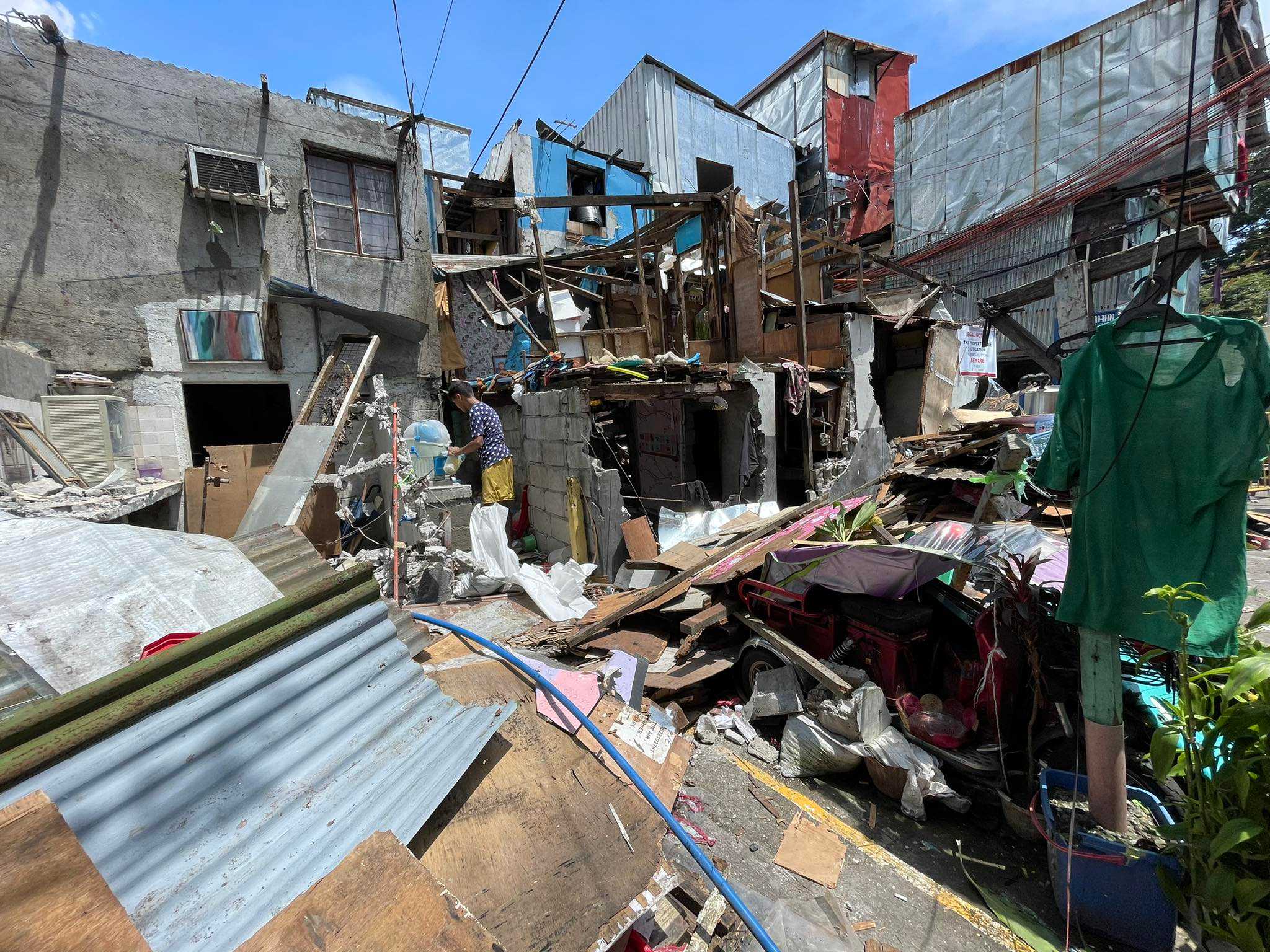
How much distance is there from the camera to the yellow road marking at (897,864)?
9.50ft

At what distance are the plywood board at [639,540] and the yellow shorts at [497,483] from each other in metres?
2.18

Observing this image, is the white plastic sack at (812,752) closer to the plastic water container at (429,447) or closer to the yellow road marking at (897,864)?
the yellow road marking at (897,864)

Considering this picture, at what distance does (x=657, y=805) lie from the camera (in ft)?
7.21

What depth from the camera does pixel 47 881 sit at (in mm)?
1119

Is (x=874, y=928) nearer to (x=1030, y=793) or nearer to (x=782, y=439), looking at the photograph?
(x=1030, y=793)

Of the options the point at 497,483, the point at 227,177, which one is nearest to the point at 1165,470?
the point at 497,483

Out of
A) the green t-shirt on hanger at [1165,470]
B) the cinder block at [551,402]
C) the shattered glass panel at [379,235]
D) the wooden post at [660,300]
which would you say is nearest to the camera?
the green t-shirt on hanger at [1165,470]

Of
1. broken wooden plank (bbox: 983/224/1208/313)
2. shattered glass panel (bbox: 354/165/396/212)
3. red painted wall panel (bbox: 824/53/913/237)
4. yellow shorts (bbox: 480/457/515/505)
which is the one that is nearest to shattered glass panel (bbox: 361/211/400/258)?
shattered glass panel (bbox: 354/165/396/212)

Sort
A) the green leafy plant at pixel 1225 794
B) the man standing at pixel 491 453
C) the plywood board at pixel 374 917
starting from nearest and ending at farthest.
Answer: the plywood board at pixel 374 917
the green leafy plant at pixel 1225 794
the man standing at pixel 491 453

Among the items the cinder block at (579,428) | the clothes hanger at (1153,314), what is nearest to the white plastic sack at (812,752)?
the clothes hanger at (1153,314)

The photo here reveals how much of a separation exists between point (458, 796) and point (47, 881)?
3.70 feet

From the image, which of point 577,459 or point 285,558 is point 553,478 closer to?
point 577,459

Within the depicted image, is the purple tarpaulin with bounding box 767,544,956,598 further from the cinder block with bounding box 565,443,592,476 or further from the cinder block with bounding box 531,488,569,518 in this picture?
the cinder block with bounding box 531,488,569,518

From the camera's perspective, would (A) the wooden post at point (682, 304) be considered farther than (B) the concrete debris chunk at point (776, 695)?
Yes
